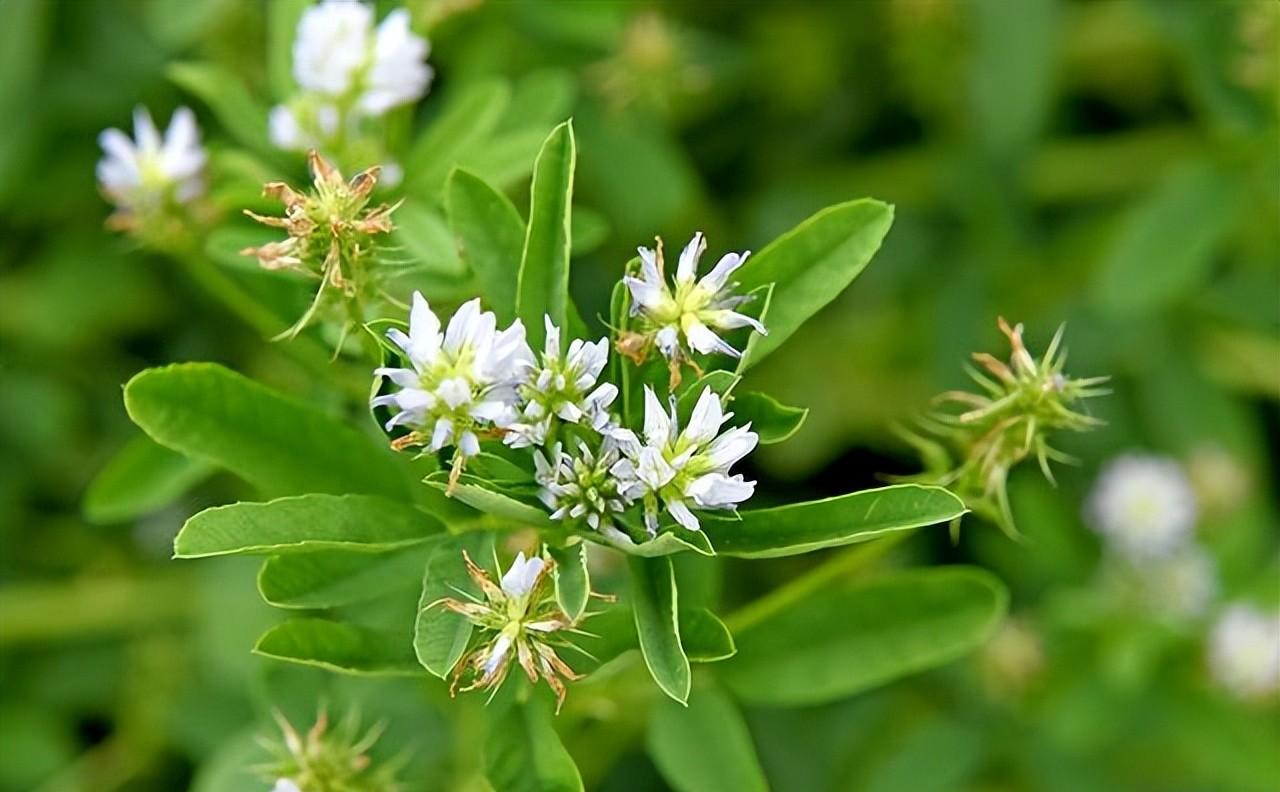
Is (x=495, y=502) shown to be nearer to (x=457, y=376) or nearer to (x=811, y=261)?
(x=457, y=376)

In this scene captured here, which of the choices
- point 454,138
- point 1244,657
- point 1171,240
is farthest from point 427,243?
point 1244,657

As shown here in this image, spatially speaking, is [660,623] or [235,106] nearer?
[660,623]

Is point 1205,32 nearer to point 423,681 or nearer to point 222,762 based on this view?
point 423,681

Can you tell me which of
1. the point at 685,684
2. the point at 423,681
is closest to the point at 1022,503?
the point at 423,681

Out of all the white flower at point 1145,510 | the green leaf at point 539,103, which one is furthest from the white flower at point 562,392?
the white flower at point 1145,510

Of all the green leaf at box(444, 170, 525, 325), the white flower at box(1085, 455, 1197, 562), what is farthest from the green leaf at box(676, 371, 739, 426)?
the white flower at box(1085, 455, 1197, 562)
